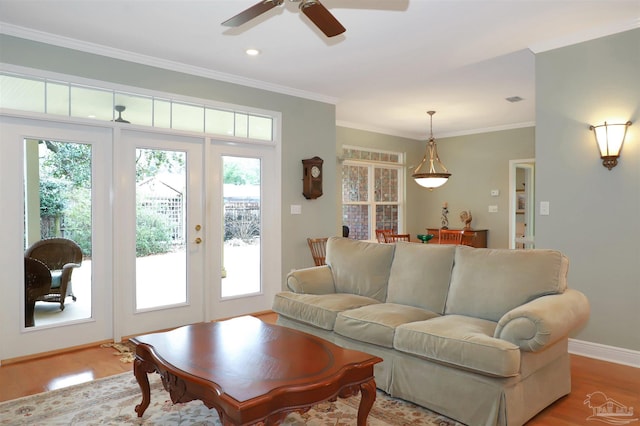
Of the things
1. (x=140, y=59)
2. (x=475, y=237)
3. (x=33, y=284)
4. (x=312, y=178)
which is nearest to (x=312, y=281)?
(x=312, y=178)

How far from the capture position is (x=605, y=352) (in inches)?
138

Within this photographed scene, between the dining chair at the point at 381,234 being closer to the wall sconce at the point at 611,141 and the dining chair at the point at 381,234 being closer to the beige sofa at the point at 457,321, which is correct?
the beige sofa at the point at 457,321

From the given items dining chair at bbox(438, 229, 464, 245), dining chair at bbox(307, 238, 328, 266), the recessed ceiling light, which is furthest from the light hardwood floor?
the recessed ceiling light

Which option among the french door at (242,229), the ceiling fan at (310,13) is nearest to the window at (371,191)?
the french door at (242,229)

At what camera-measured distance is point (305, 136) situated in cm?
542

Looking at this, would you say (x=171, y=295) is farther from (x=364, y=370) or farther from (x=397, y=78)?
(x=397, y=78)

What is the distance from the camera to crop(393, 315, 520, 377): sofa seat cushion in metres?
2.20

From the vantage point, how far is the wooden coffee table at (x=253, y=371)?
1778 mm

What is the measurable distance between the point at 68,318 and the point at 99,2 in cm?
259

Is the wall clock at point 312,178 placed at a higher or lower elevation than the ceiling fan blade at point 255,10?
lower

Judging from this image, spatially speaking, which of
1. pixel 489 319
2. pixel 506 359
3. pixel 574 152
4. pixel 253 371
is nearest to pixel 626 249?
pixel 574 152

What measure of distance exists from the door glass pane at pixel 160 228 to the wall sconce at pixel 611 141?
380cm

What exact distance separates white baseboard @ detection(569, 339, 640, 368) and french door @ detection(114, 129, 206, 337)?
3540mm

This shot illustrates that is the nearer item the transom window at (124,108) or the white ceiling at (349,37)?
the white ceiling at (349,37)
